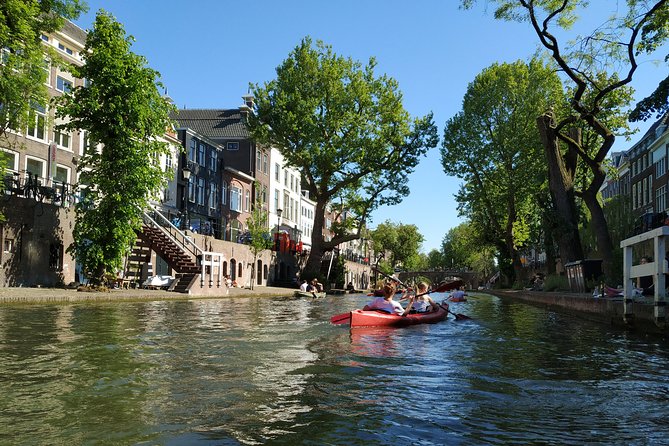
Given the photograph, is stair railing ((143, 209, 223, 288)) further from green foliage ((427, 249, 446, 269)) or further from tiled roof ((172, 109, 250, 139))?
green foliage ((427, 249, 446, 269))

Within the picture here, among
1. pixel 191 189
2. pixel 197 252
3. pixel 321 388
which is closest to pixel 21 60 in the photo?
pixel 197 252

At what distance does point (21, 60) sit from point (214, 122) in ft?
133

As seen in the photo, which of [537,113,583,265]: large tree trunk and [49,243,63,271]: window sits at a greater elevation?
[537,113,583,265]: large tree trunk

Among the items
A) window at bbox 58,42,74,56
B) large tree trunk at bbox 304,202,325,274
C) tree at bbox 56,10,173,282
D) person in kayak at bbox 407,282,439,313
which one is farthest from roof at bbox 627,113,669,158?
window at bbox 58,42,74,56

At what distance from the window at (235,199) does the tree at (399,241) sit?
2165 inches

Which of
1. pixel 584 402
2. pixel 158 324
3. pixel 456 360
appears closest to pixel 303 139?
pixel 158 324

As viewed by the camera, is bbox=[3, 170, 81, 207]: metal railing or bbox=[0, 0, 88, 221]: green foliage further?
bbox=[3, 170, 81, 207]: metal railing

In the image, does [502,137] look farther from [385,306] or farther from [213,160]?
[385,306]

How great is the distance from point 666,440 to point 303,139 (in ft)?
136

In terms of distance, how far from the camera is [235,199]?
187 feet

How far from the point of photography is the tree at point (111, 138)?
26.4 meters

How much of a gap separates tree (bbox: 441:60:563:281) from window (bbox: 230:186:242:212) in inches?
747

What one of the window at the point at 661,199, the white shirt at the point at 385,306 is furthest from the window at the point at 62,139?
the window at the point at 661,199

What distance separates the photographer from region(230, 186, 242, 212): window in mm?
56312
